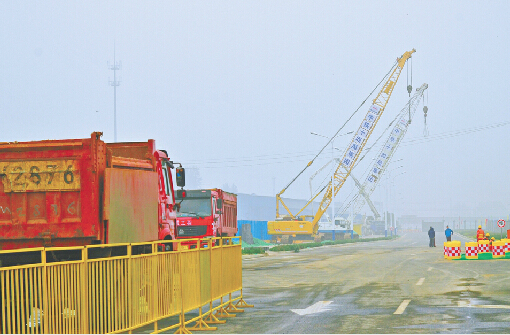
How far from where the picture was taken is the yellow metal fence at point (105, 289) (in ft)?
26.3

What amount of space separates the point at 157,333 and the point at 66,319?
2.52 metres

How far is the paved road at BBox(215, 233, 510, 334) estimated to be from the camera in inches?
452

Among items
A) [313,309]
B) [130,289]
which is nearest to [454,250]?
A: [313,309]

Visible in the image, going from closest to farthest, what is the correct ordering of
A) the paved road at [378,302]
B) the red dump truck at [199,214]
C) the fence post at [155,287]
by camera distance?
the fence post at [155,287]
the paved road at [378,302]
the red dump truck at [199,214]

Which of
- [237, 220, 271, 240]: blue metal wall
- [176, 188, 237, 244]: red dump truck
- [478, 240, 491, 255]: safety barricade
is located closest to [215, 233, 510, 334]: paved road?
[176, 188, 237, 244]: red dump truck

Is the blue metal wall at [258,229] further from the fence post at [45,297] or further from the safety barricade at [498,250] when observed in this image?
the fence post at [45,297]

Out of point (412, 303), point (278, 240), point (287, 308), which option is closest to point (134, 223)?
point (287, 308)

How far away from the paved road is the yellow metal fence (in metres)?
1.00

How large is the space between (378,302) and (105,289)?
758cm

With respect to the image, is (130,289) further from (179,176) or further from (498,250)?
(498,250)

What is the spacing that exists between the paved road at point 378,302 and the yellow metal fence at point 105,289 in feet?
3.29


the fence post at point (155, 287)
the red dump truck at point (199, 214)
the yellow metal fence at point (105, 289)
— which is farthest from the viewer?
the red dump truck at point (199, 214)

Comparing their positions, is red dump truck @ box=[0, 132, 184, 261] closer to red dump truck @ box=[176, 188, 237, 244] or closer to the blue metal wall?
red dump truck @ box=[176, 188, 237, 244]

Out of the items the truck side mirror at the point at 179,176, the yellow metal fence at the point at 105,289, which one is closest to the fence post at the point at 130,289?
the yellow metal fence at the point at 105,289
